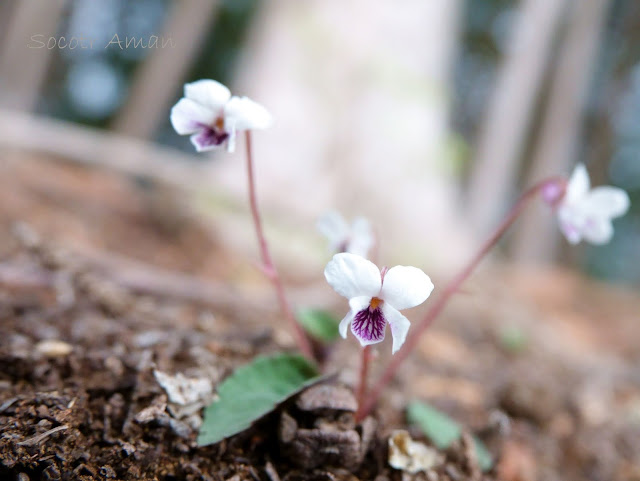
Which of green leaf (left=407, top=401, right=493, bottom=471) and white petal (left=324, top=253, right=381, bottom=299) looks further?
green leaf (left=407, top=401, right=493, bottom=471)

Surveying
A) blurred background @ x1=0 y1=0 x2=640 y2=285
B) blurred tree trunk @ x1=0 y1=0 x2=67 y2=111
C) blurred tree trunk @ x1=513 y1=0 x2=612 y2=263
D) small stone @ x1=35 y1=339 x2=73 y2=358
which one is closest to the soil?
small stone @ x1=35 y1=339 x2=73 y2=358

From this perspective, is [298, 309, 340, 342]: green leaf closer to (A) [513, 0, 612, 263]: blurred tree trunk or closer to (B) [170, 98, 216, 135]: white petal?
(B) [170, 98, 216, 135]: white petal

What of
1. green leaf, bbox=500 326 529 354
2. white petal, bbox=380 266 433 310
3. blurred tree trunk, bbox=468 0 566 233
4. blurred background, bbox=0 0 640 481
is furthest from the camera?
blurred tree trunk, bbox=468 0 566 233

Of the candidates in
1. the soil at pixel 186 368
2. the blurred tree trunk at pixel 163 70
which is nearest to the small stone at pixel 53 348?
the soil at pixel 186 368

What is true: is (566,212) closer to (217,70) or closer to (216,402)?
(216,402)

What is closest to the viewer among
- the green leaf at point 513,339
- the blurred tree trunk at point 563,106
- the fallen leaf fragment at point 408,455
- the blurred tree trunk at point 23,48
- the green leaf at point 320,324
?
the fallen leaf fragment at point 408,455

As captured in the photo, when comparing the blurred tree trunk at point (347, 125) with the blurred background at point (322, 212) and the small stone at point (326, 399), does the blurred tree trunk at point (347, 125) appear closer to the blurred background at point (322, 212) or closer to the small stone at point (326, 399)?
the blurred background at point (322, 212)

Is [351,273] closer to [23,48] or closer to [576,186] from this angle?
[576,186]
